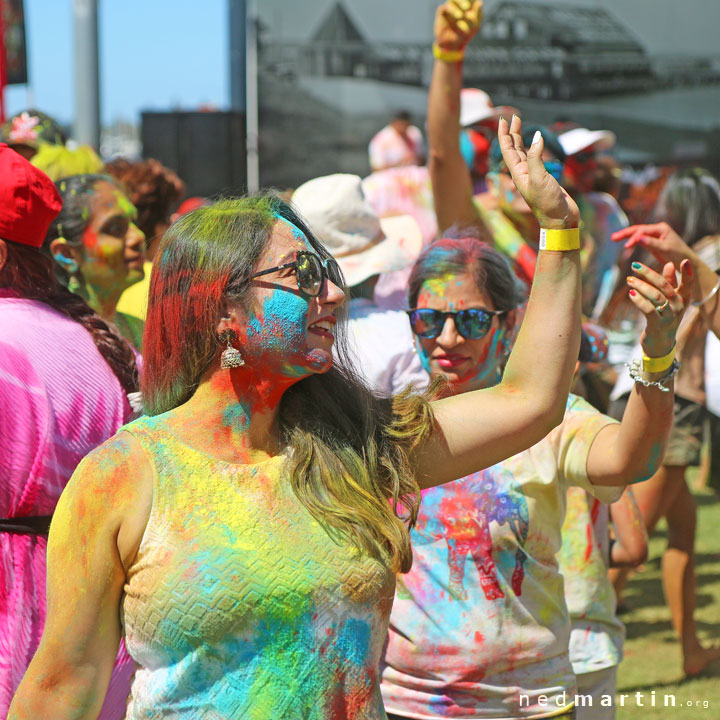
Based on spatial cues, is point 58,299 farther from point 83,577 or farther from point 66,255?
point 83,577

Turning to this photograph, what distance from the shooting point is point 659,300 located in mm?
2264

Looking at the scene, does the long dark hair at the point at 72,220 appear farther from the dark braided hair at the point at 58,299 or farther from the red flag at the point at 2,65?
the red flag at the point at 2,65

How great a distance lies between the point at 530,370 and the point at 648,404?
21.5 inches

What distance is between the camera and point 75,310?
2.86m

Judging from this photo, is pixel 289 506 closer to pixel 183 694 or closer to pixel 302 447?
pixel 302 447

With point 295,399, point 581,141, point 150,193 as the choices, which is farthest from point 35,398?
point 581,141

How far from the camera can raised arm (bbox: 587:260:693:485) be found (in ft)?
7.44

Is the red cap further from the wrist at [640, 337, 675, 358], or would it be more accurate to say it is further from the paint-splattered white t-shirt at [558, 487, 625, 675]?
the paint-splattered white t-shirt at [558, 487, 625, 675]

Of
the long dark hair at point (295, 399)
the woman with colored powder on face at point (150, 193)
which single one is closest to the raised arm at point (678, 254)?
the long dark hair at point (295, 399)

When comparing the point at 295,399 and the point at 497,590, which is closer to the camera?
the point at 295,399

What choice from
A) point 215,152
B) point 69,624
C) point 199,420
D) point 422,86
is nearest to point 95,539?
point 69,624

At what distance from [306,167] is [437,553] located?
9.36 metres

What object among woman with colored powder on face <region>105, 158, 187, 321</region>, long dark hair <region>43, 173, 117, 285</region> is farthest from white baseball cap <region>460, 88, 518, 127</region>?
long dark hair <region>43, 173, 117, 285</region>

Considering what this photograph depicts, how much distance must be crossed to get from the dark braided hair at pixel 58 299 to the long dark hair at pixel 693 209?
10.3ft
